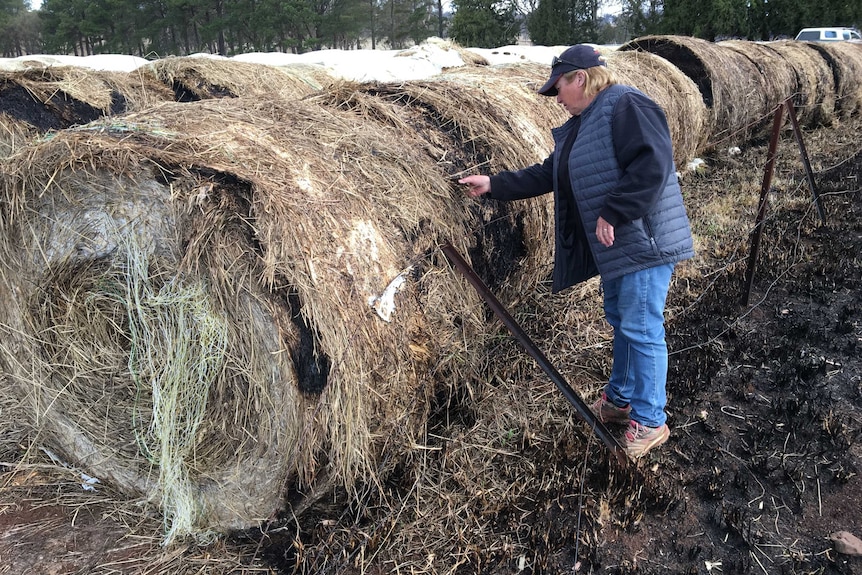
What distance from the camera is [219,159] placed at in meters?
2.13

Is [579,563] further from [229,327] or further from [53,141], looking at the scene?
[53,141]

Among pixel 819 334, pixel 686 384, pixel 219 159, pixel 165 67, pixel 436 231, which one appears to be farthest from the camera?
pixel 165 67

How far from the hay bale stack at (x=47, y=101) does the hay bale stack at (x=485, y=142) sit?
2.86 metres

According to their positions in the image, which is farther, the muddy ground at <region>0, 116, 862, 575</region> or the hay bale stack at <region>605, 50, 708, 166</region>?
the hay bale stack at <region>605, 50, 708, 166</region>

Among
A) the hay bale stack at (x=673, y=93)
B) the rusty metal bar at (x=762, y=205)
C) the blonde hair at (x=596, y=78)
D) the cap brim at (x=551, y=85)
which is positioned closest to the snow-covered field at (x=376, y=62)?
the hay bale stack at (x=673, y=93)

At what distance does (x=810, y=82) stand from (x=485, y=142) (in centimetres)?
828

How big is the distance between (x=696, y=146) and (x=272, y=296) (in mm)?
6458

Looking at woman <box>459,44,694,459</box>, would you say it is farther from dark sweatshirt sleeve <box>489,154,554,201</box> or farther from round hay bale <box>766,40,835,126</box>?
round hay bale <box>766,40,835,126</box>

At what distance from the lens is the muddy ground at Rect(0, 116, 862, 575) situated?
2.28m

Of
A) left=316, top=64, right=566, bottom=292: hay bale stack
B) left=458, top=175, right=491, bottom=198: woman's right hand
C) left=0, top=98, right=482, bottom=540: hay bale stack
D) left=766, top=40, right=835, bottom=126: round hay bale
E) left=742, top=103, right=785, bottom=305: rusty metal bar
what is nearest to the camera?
left=0, top=98, right=482, bottom=540: hay bale stack

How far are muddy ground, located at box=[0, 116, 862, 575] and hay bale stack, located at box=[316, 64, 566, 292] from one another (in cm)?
62

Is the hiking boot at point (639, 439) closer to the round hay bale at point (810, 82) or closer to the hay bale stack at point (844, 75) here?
the round hay bale at point (810, 82)

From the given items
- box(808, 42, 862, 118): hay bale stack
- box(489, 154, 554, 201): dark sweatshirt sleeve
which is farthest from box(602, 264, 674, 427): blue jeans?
box(808, 42, 862, 118): hay bale stack

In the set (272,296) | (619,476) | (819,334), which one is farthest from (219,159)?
(819,334)
